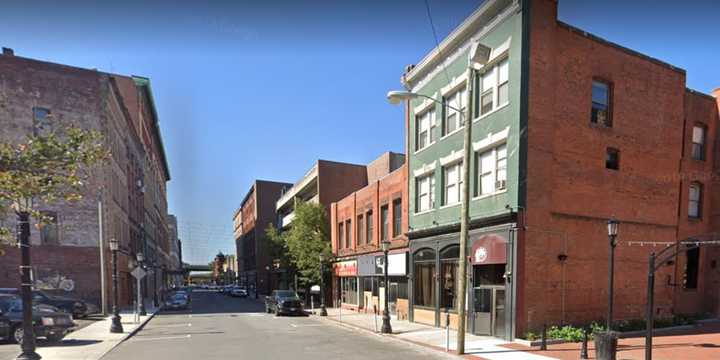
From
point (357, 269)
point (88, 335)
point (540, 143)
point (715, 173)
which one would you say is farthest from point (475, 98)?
point (88, 335)

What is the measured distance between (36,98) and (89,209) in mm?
8025

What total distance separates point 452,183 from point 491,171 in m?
2.88

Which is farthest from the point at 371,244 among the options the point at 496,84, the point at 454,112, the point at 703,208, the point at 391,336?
the point at 703,208

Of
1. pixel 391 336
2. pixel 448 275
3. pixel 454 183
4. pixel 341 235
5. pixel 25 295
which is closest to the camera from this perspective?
pixel 25 295

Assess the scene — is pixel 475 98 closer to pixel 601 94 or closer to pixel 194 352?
pixel 601 94

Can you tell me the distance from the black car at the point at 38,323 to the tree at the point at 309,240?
1842 centimetres

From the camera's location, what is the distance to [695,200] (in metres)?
19.6

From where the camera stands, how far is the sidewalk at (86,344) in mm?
12156

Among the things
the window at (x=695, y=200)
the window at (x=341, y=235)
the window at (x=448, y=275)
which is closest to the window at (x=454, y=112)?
the window at (x=448, y=275)

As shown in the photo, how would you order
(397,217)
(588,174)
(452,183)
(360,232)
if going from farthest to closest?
(360,232) < (397,217) < (452,183) < (588,174)

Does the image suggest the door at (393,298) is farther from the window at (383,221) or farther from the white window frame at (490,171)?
the white window frame at (490,171)

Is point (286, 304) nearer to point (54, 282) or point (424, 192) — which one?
point (424, 192)

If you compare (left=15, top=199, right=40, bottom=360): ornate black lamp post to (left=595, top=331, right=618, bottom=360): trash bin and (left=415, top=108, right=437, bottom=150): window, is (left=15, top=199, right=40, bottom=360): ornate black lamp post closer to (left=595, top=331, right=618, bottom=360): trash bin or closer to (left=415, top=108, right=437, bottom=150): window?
(left=595, top=331, right=618, bottom=360): trash bin

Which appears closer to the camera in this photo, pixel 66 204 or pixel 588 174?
pixel 588 174
